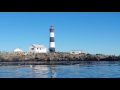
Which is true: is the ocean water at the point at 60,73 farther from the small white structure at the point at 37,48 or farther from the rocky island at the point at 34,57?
the rocky island at the point at 34,57

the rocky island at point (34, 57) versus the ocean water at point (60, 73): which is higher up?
the rocky island at point (34, 57)

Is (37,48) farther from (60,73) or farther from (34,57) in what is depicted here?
(60,73)

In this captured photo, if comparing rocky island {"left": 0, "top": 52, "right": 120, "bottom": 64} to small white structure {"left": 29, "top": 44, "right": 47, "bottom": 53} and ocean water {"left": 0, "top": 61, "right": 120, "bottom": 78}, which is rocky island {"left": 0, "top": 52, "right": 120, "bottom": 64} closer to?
small white structure {"left": 29, "top": 44, "right": 47, "bottom": 53}

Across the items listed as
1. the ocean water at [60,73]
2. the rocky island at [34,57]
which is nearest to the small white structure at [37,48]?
the rocky island at [34,57]

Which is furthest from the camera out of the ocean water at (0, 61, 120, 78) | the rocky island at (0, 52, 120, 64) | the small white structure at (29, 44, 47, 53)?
the rocky island at (0, 52, 120, 64)

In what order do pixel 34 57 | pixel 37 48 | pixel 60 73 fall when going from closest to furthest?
pixel 60 73 < pixel 37 48 < pixel 34 57

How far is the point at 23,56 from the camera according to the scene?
24.9m

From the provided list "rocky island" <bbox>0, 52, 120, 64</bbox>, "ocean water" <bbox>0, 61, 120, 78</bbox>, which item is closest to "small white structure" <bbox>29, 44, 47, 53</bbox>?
"rocky island" <bbox>0, 52, 120, 64</bbox>

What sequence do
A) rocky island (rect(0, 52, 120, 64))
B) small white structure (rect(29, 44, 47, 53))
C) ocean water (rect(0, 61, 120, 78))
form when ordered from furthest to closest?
rocky island (rect(0, 52, 120, 64)) < small white structure (rect(29, 44, 47, 53)) < ocean water (rect(0, 61, 120, 78))

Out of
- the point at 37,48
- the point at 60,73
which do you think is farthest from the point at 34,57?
the point at 60,73

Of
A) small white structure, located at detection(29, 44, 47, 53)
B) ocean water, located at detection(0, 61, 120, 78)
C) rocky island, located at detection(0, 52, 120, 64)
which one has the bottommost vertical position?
ocean water, located at detection(0, 61, 120, 78)
